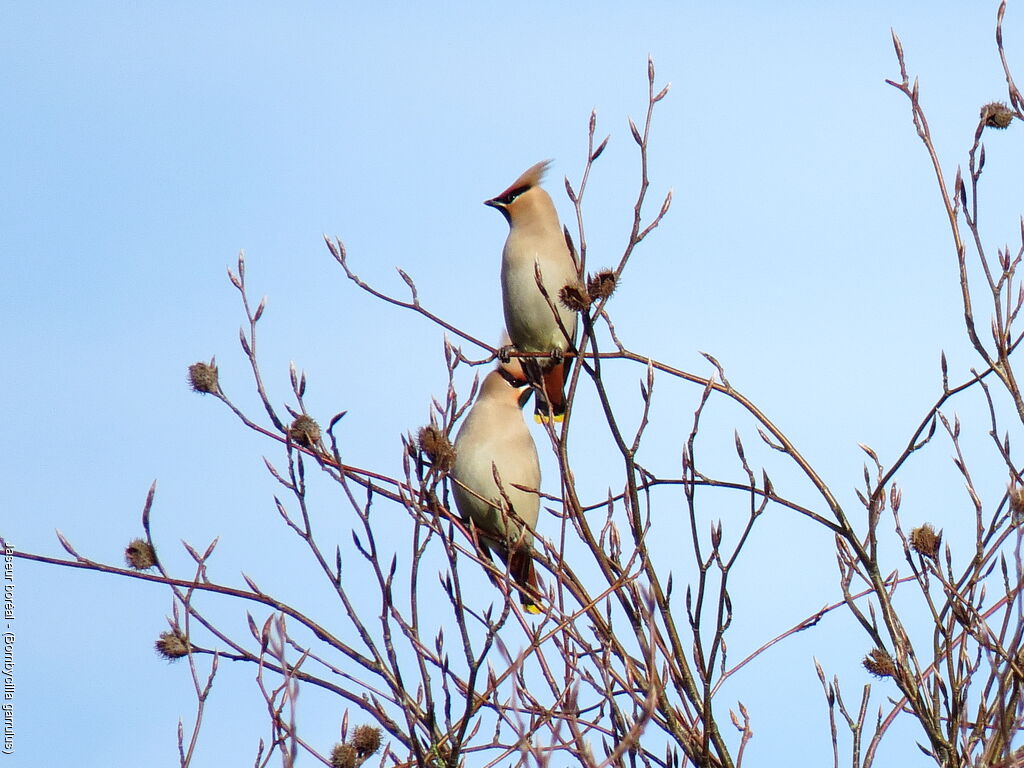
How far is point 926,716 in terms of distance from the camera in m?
2.59

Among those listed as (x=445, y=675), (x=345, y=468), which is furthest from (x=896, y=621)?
(x=345, y=468)

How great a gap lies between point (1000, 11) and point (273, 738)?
1.99 metres

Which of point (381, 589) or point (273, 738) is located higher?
point (381, 589)

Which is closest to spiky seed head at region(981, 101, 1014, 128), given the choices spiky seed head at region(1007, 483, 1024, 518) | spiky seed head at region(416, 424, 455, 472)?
spiky seed head at region(1007, 483, 1024, 518)

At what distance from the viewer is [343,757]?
2.43 metres

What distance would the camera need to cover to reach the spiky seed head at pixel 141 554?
8.61 feet

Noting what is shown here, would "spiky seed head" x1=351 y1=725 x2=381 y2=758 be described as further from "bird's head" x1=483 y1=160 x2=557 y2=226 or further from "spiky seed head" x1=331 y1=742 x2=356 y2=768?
"bird's head" x1=483 y1=160 x2=557 y2=226

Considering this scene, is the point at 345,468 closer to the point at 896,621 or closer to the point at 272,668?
the point at 272,668

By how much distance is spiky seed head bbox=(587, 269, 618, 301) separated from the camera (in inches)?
111

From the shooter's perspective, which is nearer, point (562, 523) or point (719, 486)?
point (562, 523)

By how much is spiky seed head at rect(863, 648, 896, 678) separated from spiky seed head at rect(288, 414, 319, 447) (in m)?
1.11

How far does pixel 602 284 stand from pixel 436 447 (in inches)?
21.7

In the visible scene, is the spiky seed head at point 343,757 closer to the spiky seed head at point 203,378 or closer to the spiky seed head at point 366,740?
the spiky seed head at point 366,740

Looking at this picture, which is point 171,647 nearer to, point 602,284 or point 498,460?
point 602,284
